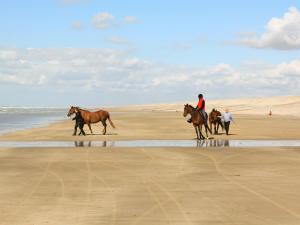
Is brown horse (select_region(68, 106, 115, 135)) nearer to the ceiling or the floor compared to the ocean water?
nearer to the ceiling

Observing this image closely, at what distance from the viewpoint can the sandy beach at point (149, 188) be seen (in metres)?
9.10

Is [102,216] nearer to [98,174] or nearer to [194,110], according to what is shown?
[98,174]

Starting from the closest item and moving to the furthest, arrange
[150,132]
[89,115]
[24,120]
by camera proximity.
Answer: [89,115], [150,132], [24,120]

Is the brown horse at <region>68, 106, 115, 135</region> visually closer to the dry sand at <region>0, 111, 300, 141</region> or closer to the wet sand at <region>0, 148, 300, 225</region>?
the dry sand at <region>0, 111, 300, 141</region>

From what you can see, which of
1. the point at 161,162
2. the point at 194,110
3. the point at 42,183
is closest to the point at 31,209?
the point at 42,183

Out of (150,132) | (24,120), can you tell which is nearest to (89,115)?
(150,132)

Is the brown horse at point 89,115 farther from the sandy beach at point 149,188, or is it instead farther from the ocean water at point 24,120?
the sandy beach at point 149,188

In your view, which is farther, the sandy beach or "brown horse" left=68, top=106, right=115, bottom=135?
"brown horse" left=68, top=106, right=115, bottom=135

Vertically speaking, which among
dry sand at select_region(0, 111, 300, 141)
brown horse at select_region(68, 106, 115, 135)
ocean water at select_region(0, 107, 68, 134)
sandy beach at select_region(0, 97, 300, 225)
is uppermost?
brown horse at select_region(68, 106, 115, 135)

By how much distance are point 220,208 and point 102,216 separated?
7.11 ft

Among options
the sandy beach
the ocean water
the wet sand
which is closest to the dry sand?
the ocean water

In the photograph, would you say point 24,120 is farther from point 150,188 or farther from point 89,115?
point 150,188

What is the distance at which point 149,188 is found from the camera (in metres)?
12.1

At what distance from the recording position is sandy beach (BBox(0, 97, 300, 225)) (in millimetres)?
9102
